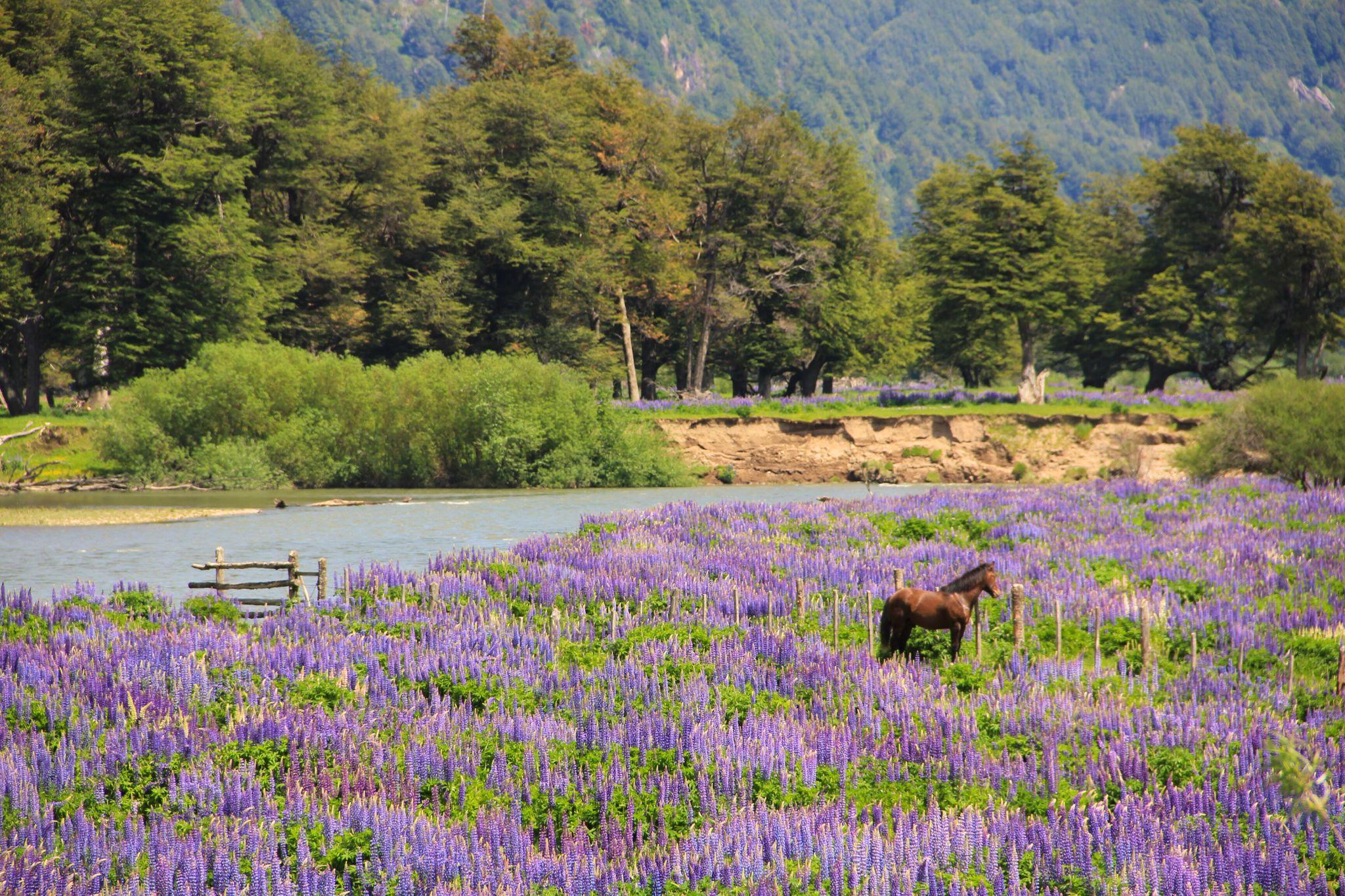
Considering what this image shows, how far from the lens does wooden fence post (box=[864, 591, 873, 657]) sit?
43.6 feet

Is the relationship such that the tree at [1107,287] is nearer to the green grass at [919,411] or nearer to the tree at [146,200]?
the green grass at [919,411]

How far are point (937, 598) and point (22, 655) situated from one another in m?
9.54

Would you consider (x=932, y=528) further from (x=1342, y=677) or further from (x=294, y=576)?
(x=294, y=576)

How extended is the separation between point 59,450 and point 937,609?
46839 millimetres

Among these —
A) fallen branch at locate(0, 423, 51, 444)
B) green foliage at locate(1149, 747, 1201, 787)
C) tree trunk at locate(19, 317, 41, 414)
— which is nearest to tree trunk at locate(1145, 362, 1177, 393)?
fallen branch at locate(0, 423, 51, 444)

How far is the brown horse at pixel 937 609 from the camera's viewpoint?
479 inches

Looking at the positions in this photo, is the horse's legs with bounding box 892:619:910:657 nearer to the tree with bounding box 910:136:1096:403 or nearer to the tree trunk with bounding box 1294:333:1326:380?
the tree with bounding box 910:136:1096:403

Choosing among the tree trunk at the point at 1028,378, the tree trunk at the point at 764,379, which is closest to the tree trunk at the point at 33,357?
the tree trunk at the point at 764,379

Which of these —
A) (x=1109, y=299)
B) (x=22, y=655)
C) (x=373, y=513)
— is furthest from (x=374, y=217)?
(x=22, y=655)

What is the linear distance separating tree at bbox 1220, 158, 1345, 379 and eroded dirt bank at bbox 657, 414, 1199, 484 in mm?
13896

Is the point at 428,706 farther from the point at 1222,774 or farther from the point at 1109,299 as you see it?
the point at 1109,299

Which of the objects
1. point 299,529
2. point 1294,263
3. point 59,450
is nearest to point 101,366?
point 59,450

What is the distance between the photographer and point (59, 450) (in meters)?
48.7

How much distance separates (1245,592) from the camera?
1548 centimetres
